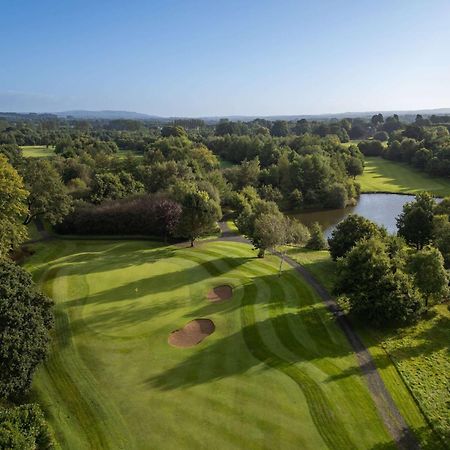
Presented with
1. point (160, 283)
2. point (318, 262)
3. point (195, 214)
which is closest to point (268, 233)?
point (318, 262)

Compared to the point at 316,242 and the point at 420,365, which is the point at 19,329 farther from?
the point at 316,242

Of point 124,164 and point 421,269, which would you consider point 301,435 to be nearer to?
point 421,269

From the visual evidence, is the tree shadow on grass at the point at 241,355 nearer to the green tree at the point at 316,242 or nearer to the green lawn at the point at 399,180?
the green tree at the point at 316,242

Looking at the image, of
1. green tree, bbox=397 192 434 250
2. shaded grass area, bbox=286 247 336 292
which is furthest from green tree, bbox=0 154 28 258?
green tree, bbox=397 192 434 250

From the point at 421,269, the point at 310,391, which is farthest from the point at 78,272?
the point at 421,269

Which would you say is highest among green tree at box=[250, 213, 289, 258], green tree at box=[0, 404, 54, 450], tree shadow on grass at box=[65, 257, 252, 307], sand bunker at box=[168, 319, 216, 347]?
green tree at box=[250, 213, 289, 258]

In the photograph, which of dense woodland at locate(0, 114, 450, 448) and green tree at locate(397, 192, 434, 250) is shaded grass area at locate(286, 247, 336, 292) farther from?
green tree at locate(397, 192, 434, 250)

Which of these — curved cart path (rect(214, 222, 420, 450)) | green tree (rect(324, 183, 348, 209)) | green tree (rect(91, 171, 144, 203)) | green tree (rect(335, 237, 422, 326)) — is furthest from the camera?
green tree (rect(324, 183, 348, 209))
